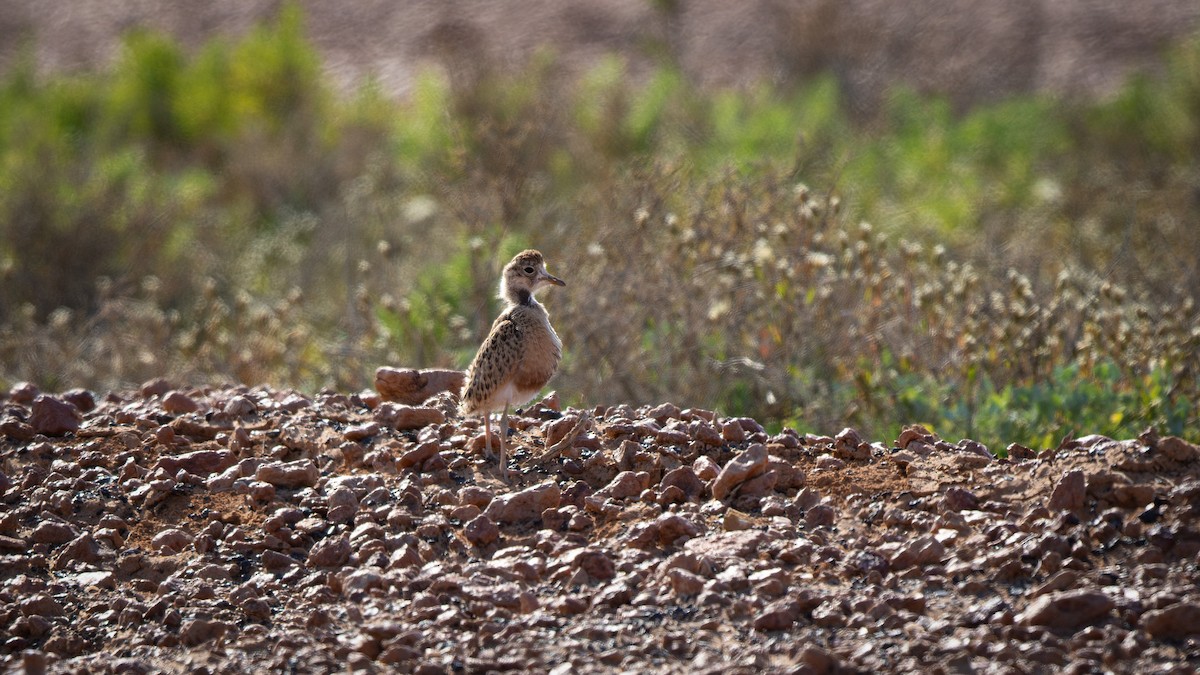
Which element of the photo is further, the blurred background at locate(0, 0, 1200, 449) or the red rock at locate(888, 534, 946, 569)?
the blurred background at locate(0, 0, 1200, 449)

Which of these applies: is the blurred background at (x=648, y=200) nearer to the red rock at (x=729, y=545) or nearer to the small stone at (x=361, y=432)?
the small stone at (x=361, y=432)

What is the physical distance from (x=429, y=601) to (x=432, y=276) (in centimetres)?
601

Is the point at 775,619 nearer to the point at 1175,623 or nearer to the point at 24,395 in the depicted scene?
the point at 1175,623

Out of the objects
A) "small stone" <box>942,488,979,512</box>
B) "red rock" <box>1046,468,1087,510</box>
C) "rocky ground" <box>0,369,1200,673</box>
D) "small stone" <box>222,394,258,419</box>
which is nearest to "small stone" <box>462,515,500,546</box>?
"rocky ground" <box>0,369,1200,673</box>

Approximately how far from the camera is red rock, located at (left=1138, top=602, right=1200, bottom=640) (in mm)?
3822

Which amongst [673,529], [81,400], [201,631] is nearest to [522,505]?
[673,529]

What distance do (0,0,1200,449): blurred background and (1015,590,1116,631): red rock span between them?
9.25ft

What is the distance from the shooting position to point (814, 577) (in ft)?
14.1

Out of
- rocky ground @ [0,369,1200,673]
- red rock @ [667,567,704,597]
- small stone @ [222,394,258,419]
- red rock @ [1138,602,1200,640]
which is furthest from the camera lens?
small stone @ [222,394,258,419]

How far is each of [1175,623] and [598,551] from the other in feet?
5.54

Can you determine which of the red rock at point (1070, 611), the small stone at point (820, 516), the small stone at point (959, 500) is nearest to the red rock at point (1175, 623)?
the red rock at point (1070, 611)

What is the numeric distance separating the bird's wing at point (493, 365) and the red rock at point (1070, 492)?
2.01 m

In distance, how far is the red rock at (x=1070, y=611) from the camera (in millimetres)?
3904

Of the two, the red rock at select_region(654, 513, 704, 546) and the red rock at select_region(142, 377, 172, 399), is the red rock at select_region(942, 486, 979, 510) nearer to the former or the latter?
the red rock at select_region(654, 513, 704, 546)
